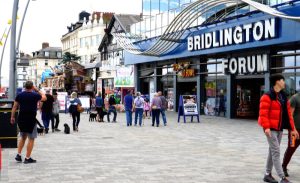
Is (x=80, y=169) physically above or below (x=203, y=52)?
below

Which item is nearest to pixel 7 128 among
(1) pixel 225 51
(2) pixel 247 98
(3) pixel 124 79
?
(1) pixel 225 51

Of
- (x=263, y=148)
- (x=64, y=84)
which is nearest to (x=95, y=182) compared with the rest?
(x=263, y=148)

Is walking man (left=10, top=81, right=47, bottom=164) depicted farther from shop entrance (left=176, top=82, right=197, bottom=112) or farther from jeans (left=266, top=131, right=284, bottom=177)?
shop entrance (left=176, top=82, right=197, bottom=112)

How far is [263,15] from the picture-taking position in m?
22.9

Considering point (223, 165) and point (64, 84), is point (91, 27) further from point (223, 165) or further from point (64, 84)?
point (223, 165)

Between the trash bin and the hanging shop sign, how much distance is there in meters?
20.0

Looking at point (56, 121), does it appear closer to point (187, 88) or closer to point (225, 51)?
point (225, 51)

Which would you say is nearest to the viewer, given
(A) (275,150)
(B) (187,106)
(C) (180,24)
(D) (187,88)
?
→ (A) (275,150)

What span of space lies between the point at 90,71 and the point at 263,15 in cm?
4294

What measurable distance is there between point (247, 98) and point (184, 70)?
5882mm

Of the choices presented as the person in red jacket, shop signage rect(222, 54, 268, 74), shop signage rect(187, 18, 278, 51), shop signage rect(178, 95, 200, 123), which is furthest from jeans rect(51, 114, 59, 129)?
the person in red jacket

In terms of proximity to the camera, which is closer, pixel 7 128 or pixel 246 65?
pixel 7 128

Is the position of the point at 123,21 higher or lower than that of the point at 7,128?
higher

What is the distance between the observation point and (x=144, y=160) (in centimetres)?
1034
